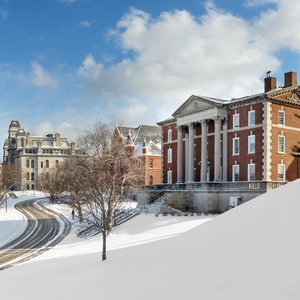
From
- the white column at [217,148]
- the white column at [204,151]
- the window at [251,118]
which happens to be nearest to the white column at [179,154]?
the white column at [204,151]

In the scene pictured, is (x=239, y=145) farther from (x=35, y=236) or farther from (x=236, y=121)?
(x=35, y=236)

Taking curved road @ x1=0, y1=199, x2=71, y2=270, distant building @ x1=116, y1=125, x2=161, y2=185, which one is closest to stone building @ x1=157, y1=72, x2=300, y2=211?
curved road @ x1=0, y1=199, x2=71, y2=270

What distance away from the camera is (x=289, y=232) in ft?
48.8

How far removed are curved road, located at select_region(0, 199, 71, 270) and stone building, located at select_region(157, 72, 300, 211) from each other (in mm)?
16681

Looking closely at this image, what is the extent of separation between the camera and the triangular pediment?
5241 cm

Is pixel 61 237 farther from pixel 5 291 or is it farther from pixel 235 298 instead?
pixel 235 298

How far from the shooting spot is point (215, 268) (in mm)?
13859

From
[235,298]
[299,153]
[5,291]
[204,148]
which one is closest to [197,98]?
[204,148]

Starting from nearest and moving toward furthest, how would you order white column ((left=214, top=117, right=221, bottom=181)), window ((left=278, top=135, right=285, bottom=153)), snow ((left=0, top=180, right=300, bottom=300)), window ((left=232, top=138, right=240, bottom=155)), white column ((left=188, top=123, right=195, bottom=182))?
1. snow ((left=0, top=180, right=300, bottom=300))
2. window ((left=278, top=135, right=285, bottom=153))
3. window ((left=232, top=138, right=240, bottom=155))
4. white column ((left=214, top=117, right=221, bottom=181))
5. white column ((left=188, top=123, right=195, bottom=182))

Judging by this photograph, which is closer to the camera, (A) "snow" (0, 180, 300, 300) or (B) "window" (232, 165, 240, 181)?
(A) "snow" (0, 180, 300, 300)

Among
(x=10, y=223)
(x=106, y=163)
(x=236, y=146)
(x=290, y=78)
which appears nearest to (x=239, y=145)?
(x=236, y=146)

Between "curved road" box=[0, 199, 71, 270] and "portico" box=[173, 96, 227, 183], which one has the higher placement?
"portico" box=[173, 96, 227, 183]

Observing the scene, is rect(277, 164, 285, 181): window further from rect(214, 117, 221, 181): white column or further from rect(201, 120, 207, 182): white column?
rect(201, 120, 207, 182): white column

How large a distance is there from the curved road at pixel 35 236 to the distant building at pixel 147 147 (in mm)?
20266
